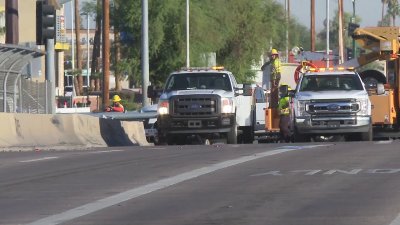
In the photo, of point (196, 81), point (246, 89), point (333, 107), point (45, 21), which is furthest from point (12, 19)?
point (333, 107)

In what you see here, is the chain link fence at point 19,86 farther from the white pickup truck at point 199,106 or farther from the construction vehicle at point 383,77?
the construction vehicle at point 383,77

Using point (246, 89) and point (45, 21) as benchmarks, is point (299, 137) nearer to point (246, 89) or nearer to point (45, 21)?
point (246, 89)

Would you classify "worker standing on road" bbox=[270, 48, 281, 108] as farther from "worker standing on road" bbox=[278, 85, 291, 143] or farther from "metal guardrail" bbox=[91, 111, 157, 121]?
"metal guardrail" bbox=[91, 111, 157, 121]

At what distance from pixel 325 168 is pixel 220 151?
5.77m

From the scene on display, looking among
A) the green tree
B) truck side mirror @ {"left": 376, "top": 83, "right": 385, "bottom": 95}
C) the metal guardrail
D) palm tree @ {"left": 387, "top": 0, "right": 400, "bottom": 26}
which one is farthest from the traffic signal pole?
palm tree @ {"left": 387, "top": 0, "right": 400, "bottom": 26}

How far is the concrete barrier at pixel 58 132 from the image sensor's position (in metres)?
29.2

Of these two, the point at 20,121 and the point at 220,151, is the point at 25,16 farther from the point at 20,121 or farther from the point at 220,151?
the point at 220,151

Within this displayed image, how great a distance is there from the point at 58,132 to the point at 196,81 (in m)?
4.13

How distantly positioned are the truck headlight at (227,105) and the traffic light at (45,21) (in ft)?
18.0

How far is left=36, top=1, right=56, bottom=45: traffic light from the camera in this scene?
32.6 m

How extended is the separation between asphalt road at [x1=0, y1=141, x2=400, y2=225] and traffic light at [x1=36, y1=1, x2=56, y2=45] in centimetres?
965

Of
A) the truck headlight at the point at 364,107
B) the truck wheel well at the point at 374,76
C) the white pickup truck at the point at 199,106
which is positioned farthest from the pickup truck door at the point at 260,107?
the truck headlight at the point at 364,107

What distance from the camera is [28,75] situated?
129 feet

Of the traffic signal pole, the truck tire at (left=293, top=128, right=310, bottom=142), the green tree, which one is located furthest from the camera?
the green tree
